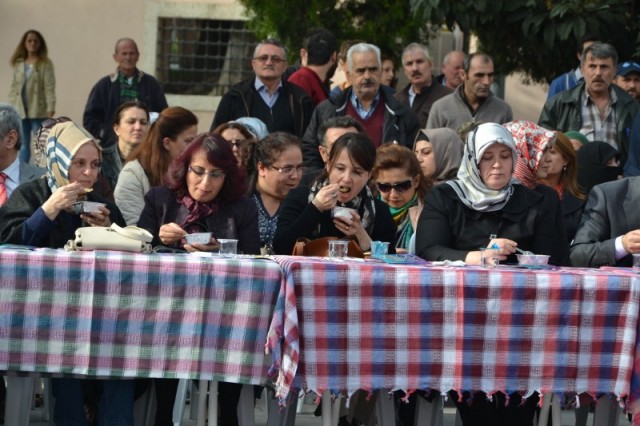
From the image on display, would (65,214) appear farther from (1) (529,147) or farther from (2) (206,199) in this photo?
(1) (529,147)

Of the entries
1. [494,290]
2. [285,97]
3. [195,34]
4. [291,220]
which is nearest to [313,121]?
[285,97]

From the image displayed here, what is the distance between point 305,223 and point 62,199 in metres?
1.30

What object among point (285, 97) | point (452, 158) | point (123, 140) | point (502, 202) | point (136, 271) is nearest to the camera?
point (136, 271)

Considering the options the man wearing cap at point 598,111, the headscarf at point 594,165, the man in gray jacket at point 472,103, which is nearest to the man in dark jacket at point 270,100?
the man in gray jacket at point 472,103

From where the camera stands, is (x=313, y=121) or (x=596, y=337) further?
(x=313, y=121)

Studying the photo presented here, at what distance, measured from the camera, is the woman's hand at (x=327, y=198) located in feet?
23.9

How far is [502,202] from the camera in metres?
7.16

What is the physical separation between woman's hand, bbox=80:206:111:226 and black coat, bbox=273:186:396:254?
1.04 meters

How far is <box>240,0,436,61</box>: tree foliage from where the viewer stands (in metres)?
14.2

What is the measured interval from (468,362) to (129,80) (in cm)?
793

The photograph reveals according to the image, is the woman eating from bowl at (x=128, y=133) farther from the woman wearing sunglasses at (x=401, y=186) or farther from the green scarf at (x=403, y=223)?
the green scarf at (x=403, y=223)

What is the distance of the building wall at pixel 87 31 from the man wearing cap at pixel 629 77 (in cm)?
677

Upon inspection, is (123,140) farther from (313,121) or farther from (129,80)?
(129,80)

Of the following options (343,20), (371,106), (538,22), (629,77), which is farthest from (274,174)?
(343,20)
